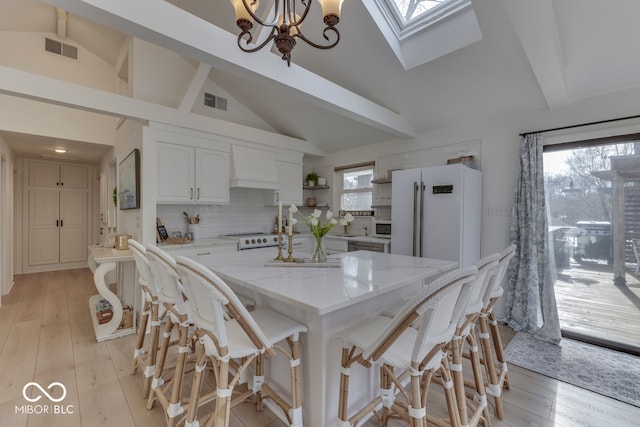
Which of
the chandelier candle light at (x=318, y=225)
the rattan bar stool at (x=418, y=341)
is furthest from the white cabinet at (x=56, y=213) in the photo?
the rattan bar stool at (x=418, y=341)

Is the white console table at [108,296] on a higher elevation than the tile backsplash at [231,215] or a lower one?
→ lower

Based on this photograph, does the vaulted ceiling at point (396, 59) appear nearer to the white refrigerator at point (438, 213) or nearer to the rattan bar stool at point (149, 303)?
the white refrigerator at point (438, 213)

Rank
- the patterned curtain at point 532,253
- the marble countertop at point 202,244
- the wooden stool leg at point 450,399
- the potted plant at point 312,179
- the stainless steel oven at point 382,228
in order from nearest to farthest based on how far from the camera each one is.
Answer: the wooden stool leg at point 450,399, the patterned curtain at point 532,253, the marble countertop at point 202,244, the stainless steel oven at point 382,228, the potted plant at point 312,179

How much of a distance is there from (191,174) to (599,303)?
472 centimetres

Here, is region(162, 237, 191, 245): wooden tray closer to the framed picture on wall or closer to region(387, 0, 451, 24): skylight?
the framed picture on wall

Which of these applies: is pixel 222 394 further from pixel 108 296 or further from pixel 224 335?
pixel 108 296

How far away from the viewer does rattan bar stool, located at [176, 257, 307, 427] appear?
3.74ft

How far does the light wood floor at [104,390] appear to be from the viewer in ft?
5.64

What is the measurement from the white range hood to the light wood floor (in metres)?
2.25

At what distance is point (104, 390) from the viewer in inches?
78.4

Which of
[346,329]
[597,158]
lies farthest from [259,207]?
[597,158]

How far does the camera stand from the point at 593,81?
8.41ft

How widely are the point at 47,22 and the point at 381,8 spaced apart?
4.49 m

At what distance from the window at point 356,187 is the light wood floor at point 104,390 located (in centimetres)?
264
